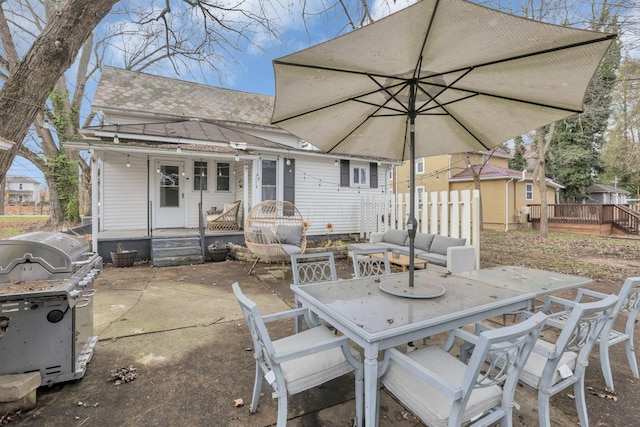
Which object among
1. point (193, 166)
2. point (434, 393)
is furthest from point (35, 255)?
point (193, 166)

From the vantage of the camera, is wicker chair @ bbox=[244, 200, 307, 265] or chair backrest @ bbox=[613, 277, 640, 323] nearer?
chair backrest @ bbox=[613, 277, 640, 323]

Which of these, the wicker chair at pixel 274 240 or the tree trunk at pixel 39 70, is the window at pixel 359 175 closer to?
the wicker chair at pixel 274 240

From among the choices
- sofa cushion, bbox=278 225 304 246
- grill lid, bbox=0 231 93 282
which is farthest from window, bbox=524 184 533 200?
grill lid, bbox=0 231 93 282

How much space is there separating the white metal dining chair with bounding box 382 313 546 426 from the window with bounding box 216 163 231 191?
9113 mm

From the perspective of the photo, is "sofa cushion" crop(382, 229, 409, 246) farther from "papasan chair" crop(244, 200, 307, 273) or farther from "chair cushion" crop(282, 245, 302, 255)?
"chair cushion" crop(282, 245, 302, 255)

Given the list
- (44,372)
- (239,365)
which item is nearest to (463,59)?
(239,365)

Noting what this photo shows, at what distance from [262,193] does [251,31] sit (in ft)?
13.6

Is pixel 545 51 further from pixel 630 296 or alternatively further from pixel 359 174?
pixel 359 174

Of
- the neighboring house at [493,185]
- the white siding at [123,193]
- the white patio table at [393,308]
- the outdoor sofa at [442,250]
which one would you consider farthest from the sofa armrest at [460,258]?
the neighboring house at [493,185]

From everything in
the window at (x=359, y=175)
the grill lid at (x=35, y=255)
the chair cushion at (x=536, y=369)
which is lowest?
the chair cushion at (x=536, y=369)

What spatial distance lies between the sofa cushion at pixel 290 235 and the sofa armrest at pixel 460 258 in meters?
3.12

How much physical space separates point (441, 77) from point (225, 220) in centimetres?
750

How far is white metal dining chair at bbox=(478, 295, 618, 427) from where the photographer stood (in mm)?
1579

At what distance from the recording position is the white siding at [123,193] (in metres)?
8.32
